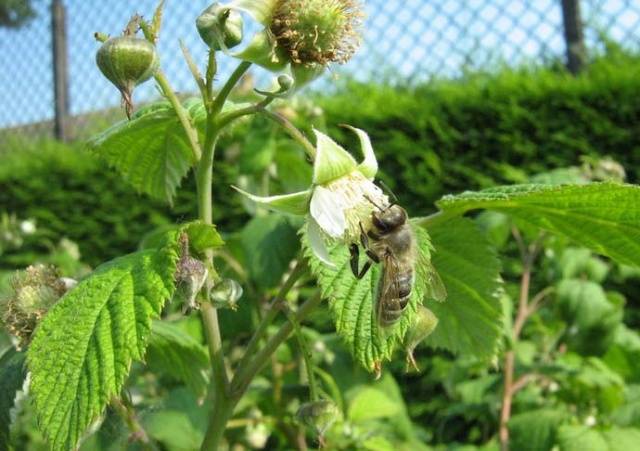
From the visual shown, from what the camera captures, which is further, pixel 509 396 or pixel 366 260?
pixel 509 396

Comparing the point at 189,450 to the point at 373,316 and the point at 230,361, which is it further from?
the point at 373,316

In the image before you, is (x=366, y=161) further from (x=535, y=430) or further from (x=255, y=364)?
(x=535, y=430)

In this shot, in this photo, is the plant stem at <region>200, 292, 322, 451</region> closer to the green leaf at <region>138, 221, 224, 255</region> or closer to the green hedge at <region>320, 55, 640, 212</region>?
the green leaf at <region>138, 221, 224, 255</region>

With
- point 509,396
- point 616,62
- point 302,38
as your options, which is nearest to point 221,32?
point 302,38

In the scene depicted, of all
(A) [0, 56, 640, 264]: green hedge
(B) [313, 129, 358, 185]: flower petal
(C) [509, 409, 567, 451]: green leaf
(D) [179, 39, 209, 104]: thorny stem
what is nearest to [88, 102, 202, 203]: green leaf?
(D) [179, 39, 209, 104]: thorny stem

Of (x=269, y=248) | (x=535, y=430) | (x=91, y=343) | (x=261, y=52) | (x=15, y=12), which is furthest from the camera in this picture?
(x=15, y=12)

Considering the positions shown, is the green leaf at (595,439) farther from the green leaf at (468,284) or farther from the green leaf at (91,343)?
the green leaf at (91,343)

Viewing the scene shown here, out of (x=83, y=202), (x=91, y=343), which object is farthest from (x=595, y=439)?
(x=83, y=202)
